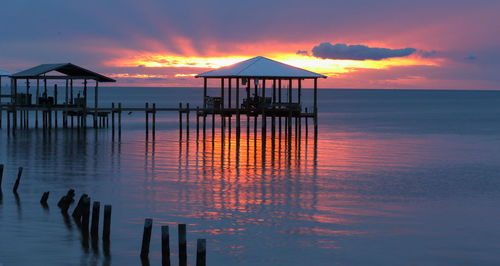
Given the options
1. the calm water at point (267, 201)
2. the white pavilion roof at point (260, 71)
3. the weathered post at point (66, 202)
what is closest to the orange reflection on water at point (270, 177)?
the calm water at point (267, 201)

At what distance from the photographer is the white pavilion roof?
4541 cm

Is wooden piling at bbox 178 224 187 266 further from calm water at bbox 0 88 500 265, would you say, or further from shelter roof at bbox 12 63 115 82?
shelter roof at bbox 12 63 115 82

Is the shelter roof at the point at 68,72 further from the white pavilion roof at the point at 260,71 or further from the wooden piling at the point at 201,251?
the wooden piling at the point at 201,251

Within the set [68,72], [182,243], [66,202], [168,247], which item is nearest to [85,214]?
[66,202]

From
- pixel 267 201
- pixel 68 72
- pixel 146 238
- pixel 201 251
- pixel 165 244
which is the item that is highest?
pixel 68 72

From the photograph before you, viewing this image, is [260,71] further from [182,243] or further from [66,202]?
[182,243]

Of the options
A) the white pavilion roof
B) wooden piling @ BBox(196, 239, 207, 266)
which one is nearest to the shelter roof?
the white pavilion roof

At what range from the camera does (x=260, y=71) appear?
46.0m

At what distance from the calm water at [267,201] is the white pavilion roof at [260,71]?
4940 millimetres

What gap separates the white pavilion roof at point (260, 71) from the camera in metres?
45.4

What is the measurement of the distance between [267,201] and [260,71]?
23471 mm

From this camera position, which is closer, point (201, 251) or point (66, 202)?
point (201, 251)

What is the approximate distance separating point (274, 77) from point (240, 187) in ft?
66.4

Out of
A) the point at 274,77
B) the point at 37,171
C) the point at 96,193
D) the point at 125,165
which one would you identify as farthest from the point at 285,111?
the point at 96,193
